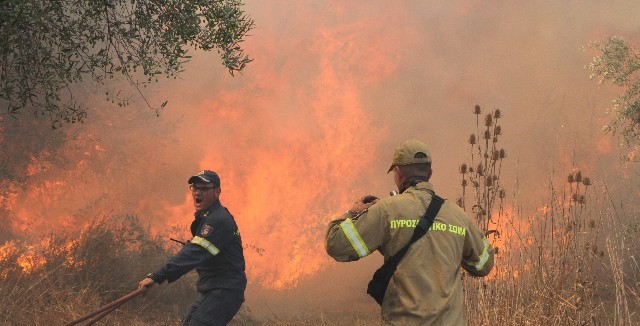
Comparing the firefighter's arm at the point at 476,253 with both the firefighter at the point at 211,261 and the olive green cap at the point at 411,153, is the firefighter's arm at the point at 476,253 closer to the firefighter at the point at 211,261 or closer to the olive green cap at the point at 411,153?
the olive green cap at the point at 411,153

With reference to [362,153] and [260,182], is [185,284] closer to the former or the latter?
[260,182]

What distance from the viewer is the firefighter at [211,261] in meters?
5.64

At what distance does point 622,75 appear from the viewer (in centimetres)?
1551

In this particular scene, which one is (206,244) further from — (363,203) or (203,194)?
(363,203)

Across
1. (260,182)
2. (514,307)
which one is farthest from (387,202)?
(260,182)

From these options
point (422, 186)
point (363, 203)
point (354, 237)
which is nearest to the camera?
point (354, 237)

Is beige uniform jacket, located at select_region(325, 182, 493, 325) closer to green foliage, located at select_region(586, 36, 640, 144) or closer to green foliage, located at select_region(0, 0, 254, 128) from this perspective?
green foliage, located at select_region(0, 0, 254, 128)

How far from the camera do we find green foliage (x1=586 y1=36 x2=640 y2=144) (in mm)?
15180

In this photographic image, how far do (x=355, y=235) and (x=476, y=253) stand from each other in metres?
0.99

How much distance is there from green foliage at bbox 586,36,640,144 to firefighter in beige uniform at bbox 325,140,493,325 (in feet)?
44.0

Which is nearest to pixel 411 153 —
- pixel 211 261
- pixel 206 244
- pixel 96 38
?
pixel 206 244

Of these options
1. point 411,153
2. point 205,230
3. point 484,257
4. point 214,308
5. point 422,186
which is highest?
point 411,153

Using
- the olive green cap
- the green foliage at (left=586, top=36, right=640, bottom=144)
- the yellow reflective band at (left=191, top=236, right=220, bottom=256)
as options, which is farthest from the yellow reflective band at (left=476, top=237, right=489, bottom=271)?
the green foliage at (left=586, top=36, right=640, bottom=144)

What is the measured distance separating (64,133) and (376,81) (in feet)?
53.0
